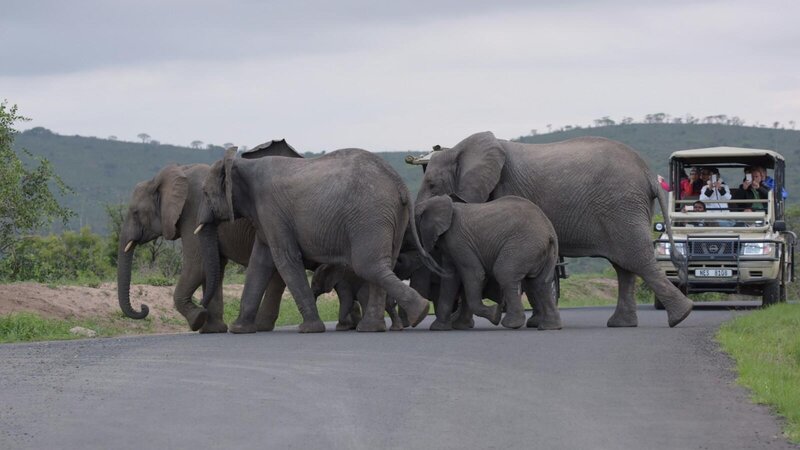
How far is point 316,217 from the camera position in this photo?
1883 centimetres

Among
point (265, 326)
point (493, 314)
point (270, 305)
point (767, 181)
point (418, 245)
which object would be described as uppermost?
point (767, 181)

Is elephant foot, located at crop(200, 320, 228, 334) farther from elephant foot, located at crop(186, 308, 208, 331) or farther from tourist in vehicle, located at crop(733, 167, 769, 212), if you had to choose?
tourist in vehicle, located at crop(733, 167, 769, 212)

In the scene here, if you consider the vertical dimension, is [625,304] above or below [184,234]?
below

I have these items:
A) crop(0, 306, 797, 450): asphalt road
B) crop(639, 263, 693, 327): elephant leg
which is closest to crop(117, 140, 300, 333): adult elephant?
crop(0, 306, 797, 450): asphalt road

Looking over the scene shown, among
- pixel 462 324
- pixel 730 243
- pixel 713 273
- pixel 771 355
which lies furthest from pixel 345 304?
pixel 730 243

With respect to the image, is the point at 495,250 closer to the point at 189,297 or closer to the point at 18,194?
the point at 189,297

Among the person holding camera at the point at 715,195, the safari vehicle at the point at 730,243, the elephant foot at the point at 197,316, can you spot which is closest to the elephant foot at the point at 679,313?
the safari vehicle at the point at 730,243

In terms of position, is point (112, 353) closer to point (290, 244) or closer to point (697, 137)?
point (290, 244)

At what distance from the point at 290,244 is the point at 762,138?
3340 inches

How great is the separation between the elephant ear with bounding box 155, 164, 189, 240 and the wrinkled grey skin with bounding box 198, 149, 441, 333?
1.13 metres

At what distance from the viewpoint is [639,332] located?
18.2 m

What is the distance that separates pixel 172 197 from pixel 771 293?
10.8 m

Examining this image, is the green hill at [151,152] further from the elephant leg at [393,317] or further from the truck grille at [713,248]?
the elephant leg at [393,317]

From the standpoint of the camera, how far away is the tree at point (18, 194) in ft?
80.7
